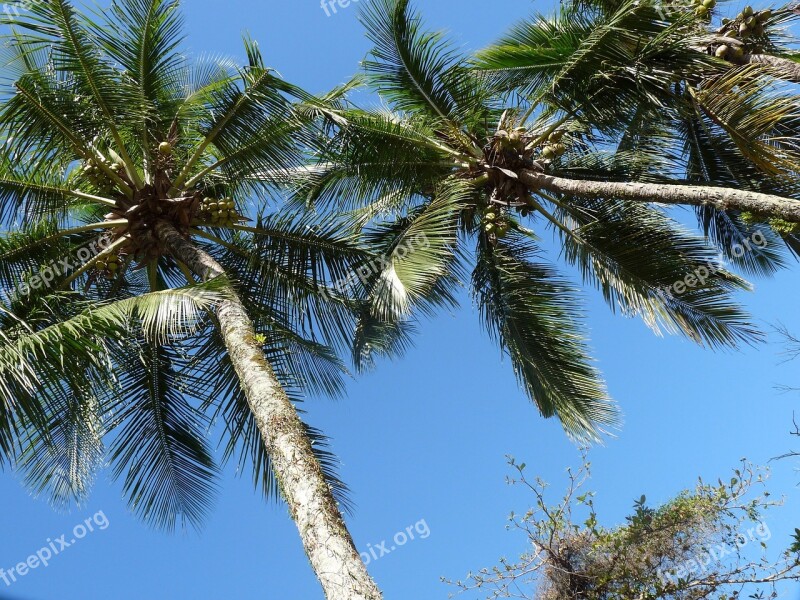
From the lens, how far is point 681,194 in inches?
264

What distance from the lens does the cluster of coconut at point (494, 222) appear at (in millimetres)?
8500

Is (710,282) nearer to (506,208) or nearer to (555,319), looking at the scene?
(555,319)

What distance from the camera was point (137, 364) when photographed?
7.98 m

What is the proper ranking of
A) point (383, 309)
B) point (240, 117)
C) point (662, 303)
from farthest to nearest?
point (662, 303), point (240, 117), point (383, 309)

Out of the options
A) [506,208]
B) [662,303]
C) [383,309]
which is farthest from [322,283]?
[662,303]

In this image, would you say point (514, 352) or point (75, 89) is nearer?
point (75, 89)

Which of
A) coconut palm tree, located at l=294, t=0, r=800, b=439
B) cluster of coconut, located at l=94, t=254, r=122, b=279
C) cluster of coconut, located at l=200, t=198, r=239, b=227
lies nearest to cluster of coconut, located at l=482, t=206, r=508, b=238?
coconut palm tree, located at l=294, t=0, r=800, b=439

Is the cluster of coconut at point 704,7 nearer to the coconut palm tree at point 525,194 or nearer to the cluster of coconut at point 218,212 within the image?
the coconut palm tree at point 525,194

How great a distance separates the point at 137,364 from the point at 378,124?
11.9ft

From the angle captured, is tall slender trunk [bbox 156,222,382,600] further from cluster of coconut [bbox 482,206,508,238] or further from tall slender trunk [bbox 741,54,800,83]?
tall slender trunk [bbox 741,54,800,83]

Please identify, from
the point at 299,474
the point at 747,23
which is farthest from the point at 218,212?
the point at 747,23

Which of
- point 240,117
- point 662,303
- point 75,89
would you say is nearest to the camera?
point 75,89

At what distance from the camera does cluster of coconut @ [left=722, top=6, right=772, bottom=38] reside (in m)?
8.90

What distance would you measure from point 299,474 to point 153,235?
157 inches
